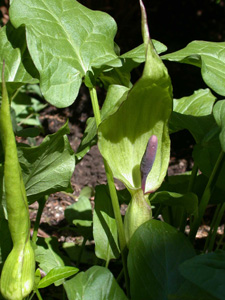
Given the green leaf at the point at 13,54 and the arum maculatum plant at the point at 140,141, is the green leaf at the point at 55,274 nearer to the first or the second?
the arum maculatum plant at the point at 140,141

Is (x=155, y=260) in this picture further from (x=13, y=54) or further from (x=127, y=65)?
(x=13, y=54)

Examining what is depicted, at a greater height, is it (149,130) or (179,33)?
(149,130)

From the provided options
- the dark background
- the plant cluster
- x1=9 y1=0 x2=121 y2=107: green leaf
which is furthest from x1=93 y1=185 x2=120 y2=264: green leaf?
the dark background

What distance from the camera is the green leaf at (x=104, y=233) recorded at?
0.81m

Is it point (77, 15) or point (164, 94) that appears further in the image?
point (77, 15)

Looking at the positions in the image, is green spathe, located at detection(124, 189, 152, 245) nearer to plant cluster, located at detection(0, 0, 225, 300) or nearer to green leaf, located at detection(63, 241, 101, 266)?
plant cluster, located at detection(0, 0, 225, 300)

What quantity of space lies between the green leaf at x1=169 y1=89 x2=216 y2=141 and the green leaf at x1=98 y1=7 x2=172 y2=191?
11 centimetres

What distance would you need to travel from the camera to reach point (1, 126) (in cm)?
50

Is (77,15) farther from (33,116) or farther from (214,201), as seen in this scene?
(33,116)

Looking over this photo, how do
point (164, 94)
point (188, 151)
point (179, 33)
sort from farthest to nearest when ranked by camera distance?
point (179, 33)
point (188, 151)
point (164, 94)

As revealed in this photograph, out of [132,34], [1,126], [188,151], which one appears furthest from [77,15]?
[132,34]

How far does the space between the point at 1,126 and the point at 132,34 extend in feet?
5.83

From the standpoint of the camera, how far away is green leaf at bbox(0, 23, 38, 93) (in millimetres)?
794

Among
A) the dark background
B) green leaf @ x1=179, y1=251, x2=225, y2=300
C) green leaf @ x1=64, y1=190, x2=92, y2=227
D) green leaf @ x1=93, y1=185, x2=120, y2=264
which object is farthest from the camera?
the dark background
